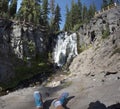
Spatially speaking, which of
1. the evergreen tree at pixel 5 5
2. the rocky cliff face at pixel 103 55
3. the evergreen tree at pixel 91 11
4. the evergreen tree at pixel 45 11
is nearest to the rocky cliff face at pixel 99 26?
the rocky cliff face at pixel 103 55

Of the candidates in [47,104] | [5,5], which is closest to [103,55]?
[47,104]

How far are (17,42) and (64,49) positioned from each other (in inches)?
531

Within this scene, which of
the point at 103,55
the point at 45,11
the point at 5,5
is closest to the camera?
the point at 103,55

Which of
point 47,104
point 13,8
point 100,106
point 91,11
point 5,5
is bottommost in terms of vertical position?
point 47,104

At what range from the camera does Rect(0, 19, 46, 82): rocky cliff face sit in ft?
215

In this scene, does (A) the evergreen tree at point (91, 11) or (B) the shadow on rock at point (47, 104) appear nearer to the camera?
(B) the shadow on rock at point (47, 104)

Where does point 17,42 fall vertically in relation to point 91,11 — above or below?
below

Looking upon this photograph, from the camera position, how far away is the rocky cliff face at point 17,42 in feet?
215

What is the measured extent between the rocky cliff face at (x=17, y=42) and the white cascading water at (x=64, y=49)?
4.15 m

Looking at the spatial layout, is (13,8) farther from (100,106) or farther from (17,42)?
(100,106)

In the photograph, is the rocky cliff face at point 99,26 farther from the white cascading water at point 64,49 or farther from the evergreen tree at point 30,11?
the evergreen tree at point 30,11

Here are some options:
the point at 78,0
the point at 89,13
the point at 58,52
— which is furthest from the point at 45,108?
the point at 78,0

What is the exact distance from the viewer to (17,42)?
234ft

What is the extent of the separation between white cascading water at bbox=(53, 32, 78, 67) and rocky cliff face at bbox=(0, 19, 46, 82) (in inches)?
163
